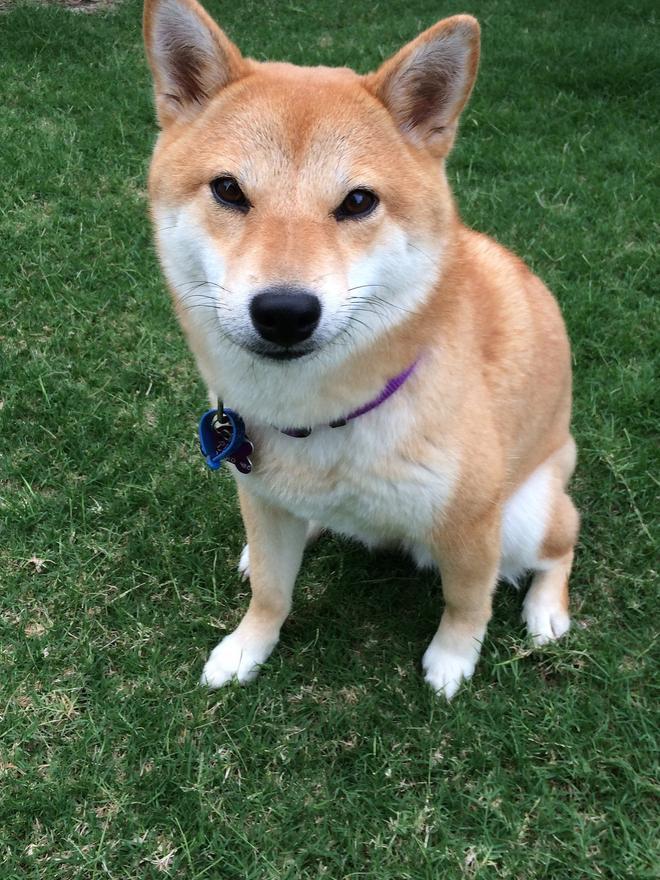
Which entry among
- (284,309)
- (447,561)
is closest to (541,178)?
(447,561)

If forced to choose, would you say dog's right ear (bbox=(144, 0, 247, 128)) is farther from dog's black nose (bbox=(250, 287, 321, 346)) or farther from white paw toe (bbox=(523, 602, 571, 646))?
white paw toe (bbox=(523, 602, 571, 646))

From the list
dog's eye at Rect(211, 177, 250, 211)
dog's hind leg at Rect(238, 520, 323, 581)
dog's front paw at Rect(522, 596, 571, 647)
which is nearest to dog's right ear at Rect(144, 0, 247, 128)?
dog's eye at Rect(211, 177, 250, 211)

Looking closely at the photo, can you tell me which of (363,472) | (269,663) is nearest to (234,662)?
(269,663)

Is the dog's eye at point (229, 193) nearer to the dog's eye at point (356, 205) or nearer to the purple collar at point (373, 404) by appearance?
the dog's eye at point (356, 205)

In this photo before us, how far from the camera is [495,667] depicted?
2.29m

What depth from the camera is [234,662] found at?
90.4 inches

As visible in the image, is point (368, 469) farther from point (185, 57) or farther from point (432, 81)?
point (185, 57)

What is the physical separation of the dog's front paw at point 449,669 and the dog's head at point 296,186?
1.06 meters

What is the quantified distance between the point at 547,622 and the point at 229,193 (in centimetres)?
162

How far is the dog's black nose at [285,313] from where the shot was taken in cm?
149

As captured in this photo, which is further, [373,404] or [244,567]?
[244,567]

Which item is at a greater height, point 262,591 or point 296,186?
point 296,186

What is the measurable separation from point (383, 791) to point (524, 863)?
0.39 m

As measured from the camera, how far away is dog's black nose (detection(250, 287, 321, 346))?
149 cm
